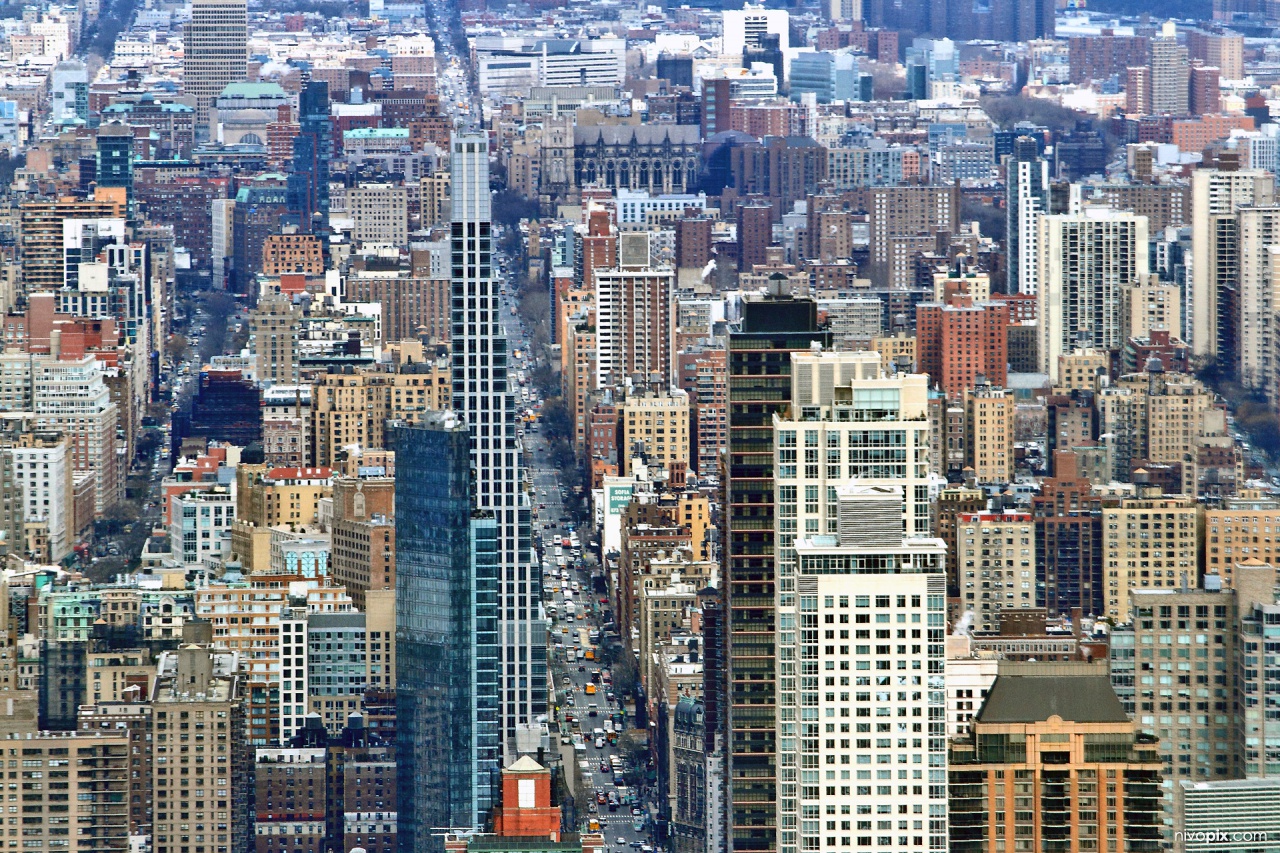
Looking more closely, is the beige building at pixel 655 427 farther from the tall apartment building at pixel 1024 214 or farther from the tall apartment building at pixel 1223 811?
the tall apartment building at pixel 1223 811

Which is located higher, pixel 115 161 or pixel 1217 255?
pixel 115 161

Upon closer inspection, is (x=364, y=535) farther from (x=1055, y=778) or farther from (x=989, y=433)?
(x=1055, y=778)

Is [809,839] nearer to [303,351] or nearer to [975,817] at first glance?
[975,817]

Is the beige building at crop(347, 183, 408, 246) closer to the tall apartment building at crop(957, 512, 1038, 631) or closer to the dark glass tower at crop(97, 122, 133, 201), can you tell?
the dark glass tower at crop(97, 122, 133, 201)

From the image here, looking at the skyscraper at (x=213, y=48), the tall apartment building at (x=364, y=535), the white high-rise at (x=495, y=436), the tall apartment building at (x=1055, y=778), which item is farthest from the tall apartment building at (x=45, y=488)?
the skyscraper at (x=213, y=48)

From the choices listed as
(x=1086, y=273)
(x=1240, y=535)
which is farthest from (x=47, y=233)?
(x=1240, y=535)

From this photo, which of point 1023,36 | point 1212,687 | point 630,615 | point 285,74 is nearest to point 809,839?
point 1212,687

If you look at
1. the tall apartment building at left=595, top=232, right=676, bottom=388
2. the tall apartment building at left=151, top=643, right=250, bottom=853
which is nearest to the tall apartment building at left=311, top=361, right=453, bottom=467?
the tall apartment building at left=595, top=232, right=676, bottom=388
